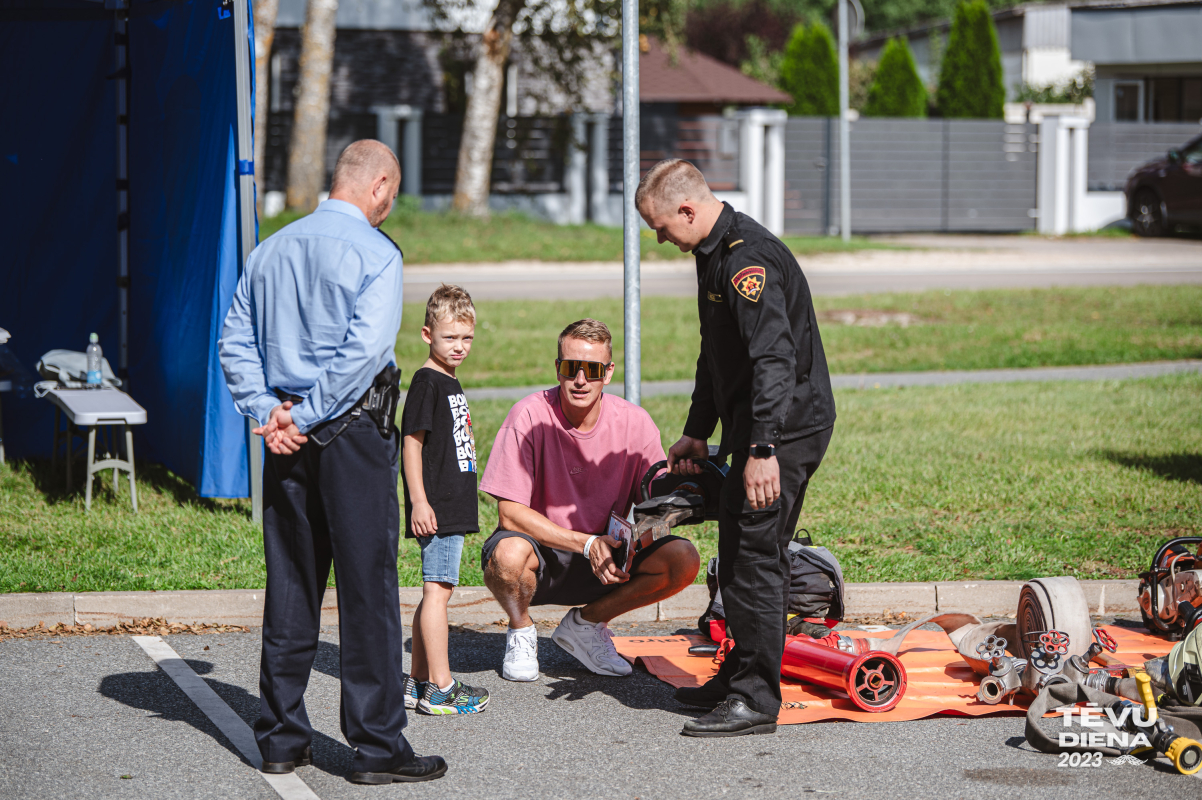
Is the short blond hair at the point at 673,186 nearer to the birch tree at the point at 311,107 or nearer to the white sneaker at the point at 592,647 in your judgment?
the white sneaker at the point at 592,647

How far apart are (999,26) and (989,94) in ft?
32.6

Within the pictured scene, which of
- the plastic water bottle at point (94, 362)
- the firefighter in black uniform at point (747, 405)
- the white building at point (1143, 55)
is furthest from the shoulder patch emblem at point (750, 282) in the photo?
the white building at point (1143, 55)

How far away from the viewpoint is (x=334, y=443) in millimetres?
3941

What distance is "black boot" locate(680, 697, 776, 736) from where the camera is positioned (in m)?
4.50

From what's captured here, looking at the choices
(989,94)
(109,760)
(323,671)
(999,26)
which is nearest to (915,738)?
(323,671)

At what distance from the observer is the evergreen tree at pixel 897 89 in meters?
35.8

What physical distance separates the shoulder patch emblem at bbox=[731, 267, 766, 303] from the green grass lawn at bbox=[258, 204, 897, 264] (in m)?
16.8

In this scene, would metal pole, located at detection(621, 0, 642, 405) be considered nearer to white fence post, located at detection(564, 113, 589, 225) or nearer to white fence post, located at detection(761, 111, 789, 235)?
white fence post, located at detection(564, 113, 589, 225)

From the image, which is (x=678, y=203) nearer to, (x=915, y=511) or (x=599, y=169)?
(x=915, y=511)

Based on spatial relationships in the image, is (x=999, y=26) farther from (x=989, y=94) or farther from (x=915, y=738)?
(x=915, y=738)

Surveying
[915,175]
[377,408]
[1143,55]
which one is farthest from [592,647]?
[1143,55]

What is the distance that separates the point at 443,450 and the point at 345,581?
2.55 feet

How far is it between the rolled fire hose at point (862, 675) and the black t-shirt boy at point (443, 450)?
131 centimetres

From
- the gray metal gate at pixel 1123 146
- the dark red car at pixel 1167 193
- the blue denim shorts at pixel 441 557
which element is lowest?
the blue denim shorts at pixel 441 557
